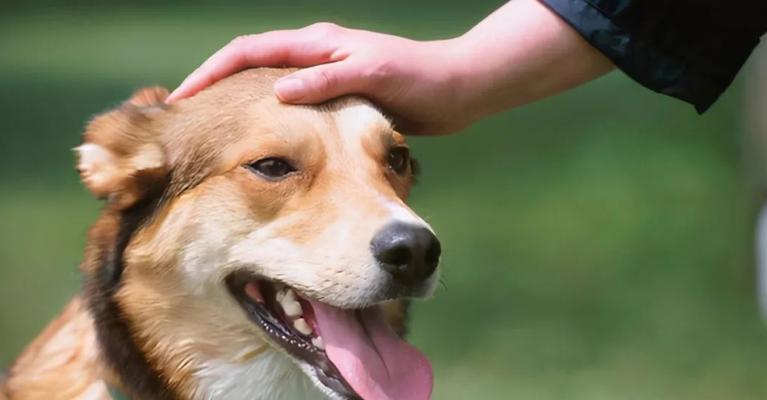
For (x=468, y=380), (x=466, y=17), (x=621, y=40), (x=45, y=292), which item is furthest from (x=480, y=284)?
(x=466, y=17)

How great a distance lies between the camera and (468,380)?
15.2ft

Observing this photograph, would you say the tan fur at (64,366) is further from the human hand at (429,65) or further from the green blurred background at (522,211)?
the green blurred background at (522,211)

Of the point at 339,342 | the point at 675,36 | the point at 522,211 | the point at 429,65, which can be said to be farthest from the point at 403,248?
the point at 522,211

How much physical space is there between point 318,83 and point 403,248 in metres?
0.46

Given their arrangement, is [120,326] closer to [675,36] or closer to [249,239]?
[249,239]

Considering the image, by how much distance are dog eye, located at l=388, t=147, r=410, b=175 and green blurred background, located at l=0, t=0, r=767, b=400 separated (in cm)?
187

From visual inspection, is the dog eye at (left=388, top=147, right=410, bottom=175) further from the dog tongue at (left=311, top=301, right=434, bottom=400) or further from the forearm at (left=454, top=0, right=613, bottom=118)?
the dog tongue at (left=311, top=301, right=434, bottom=400)

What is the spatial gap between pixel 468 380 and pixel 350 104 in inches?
86.8

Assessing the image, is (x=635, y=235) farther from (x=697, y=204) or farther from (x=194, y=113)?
(x=194, y=113)

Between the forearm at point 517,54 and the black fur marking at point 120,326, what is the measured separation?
762 millimetres

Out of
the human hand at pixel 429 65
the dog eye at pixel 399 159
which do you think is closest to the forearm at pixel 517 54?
the human hand at pixel 429 65

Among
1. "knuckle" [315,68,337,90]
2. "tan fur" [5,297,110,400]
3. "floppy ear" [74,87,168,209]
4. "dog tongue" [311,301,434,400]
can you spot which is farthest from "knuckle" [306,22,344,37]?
"tan fur" [5,297,110,400]

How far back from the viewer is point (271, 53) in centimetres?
271

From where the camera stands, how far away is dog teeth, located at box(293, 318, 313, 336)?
99.2 inches
